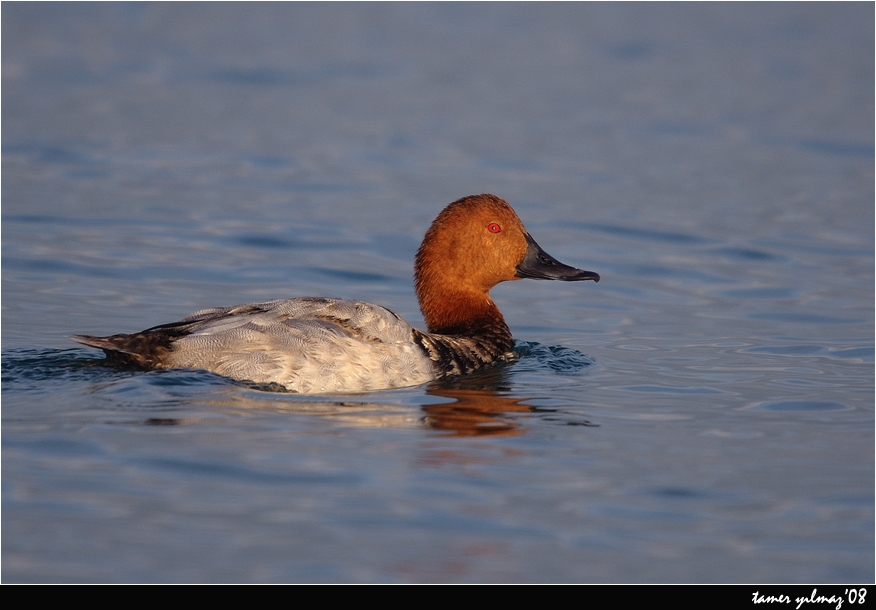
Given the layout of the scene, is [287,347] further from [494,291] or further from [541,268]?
[494,291]

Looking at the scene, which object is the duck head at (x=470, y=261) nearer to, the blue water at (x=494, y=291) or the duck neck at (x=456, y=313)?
the duck neck at (x=456, y=313)

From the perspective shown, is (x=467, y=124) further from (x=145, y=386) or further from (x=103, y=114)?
(x=145, y=386)

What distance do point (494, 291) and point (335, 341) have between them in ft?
12.9

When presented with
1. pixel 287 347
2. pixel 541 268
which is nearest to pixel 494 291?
pixel 541 268

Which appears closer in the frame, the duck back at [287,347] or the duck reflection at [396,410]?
the duck reflection at [396,410]

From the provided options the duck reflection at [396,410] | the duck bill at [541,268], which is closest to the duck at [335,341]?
the duck reflection at [396,410]

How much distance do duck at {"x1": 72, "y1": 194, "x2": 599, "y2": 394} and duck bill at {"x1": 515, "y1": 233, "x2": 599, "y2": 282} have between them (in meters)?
0.30

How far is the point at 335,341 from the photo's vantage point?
271 inches

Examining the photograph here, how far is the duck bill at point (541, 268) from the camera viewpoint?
8.23 metres

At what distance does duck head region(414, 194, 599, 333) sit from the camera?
800 centimetres

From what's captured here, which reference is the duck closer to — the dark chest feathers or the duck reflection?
the dark chest feathers

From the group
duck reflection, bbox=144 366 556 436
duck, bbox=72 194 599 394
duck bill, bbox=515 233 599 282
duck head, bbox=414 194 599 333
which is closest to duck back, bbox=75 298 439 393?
duck, bbox=72 194 599 394
